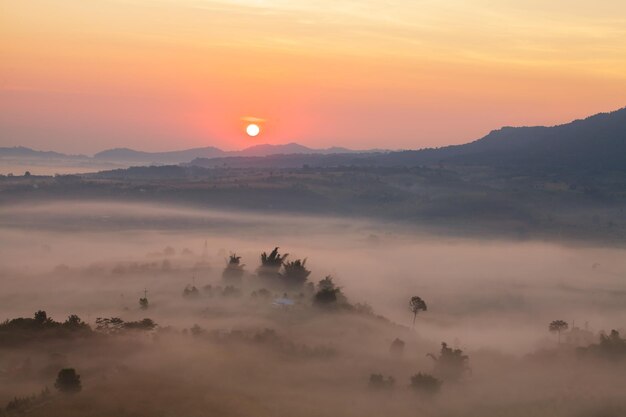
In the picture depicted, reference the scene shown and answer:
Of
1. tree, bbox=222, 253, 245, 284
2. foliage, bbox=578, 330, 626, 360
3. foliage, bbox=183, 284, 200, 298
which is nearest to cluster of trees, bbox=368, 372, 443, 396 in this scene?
foliage, bbox=578, 330, 626, 360

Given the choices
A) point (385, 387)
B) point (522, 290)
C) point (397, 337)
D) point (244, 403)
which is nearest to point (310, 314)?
point (397, 337)

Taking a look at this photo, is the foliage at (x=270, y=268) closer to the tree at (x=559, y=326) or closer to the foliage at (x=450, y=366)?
the tree at (x=559, y=326)

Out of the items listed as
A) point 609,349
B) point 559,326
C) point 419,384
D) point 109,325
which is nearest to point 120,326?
point 109,325

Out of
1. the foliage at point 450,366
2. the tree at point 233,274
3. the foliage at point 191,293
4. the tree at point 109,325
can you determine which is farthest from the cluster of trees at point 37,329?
the tree at point 233,274

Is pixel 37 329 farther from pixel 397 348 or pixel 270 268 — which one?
pixel 270 268

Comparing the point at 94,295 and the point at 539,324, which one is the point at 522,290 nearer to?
the point at 539,324

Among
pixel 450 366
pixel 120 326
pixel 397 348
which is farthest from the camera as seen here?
pixel 397 348

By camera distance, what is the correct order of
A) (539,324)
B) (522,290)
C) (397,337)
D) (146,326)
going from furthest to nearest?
(522,290) → (539,324) → (397,337) → (146,326)
